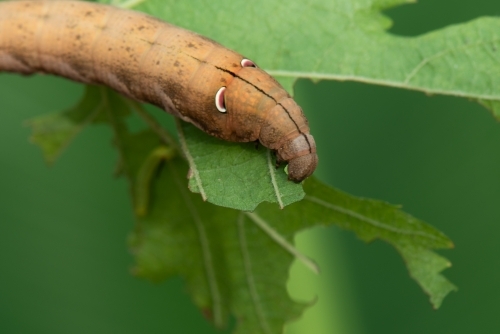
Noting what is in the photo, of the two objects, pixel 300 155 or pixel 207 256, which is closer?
pixel 300 155

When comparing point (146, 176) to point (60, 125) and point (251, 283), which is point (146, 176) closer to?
point (60, 125)

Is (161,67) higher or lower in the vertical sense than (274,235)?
higher

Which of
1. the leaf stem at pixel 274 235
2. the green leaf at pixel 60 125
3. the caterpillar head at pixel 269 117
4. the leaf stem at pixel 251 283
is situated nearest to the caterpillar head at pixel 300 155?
the caterpillar head at pixel 269 117

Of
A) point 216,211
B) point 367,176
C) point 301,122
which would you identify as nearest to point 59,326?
point 216,211

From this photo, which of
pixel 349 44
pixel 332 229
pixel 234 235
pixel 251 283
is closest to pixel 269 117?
pixel 349 44

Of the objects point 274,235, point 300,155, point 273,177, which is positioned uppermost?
point 300,155

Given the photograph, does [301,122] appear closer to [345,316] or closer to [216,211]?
[216,211]

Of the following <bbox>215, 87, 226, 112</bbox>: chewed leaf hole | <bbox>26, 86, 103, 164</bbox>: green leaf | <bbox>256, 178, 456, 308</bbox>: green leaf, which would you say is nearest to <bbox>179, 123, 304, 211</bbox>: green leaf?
<bbox>215, 87, 226, 112</bbox>: chewed leaf hole
